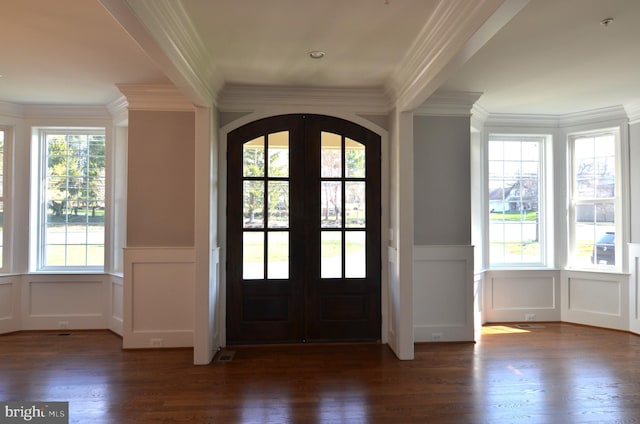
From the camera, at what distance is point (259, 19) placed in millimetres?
2621

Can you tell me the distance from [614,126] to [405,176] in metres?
3.04

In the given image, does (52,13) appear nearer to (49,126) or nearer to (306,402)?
(49,126)

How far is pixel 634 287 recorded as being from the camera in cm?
455

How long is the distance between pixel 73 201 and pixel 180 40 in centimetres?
311

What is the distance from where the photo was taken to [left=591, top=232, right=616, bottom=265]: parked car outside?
4.79 metres

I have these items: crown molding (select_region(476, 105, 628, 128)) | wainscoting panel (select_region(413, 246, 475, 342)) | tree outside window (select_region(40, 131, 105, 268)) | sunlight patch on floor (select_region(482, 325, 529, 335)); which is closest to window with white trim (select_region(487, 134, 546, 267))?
crown molding (select_region(476, 105, 628, 128))

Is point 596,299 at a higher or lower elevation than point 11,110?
lower

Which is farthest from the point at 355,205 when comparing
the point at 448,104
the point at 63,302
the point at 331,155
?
the point at 63,302

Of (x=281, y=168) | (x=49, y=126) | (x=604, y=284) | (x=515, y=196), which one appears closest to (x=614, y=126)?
(x=515, y=196)

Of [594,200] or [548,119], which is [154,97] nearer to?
[548,119]

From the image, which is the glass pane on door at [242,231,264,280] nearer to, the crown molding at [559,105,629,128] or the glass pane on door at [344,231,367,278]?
the glass pane on door at [344,231,367,278]

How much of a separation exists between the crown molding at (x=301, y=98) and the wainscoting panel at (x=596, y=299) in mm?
3339

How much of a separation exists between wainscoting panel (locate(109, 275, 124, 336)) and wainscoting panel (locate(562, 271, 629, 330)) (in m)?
5.46

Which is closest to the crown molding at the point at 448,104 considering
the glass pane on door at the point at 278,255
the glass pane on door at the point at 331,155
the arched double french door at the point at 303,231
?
the arched double french door at the point at 303,231
